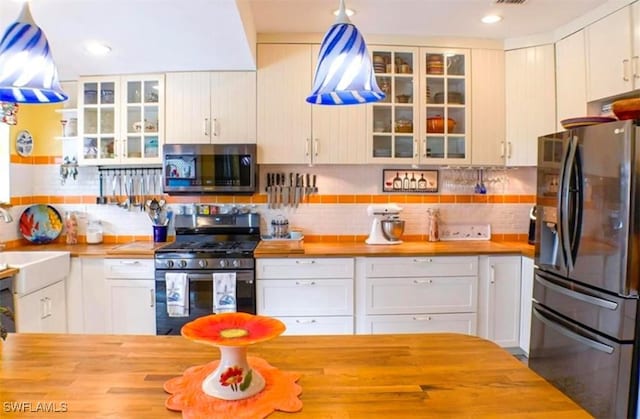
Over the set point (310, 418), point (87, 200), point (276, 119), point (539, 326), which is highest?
point (276, 119)

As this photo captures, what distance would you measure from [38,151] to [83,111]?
2.09 ft

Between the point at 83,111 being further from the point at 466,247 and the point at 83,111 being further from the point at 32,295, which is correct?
the point at 466,247

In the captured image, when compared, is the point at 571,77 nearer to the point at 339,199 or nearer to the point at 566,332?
the point at 566,332

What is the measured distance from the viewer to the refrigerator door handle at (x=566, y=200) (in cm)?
221

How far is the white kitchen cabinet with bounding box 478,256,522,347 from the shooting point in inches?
119

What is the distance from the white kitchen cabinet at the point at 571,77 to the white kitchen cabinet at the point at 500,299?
116cm

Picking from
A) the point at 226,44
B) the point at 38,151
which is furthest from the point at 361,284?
the point at 38,151

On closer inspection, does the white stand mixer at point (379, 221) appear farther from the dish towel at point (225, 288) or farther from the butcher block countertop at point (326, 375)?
the butcher block countertop at point (326, 375)

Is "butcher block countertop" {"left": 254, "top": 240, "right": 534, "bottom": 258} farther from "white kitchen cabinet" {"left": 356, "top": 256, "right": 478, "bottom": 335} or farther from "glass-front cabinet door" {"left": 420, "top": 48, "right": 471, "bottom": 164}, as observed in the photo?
"glass-front cabinet door" {"left": 420, "top": 48, "right": 471, "bottom": 164}

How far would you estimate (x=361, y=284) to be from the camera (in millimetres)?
2934

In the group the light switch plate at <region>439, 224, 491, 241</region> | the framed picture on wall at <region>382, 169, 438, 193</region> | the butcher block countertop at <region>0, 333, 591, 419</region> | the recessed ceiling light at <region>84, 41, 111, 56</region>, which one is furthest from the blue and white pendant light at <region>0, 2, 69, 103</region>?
the light switch plate at <region>439, 224, 491, 241</region>

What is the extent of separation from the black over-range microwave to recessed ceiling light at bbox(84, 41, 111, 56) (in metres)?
0.75

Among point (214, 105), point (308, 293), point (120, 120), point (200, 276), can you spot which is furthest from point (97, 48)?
point (308, 293)

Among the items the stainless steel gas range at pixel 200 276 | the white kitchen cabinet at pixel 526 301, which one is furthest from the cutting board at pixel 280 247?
the white kitchen cabinet at pixel 526 301
